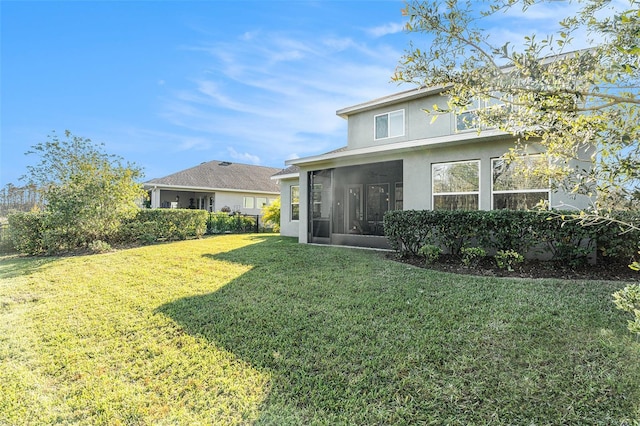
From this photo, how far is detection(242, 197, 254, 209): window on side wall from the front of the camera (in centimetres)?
2498

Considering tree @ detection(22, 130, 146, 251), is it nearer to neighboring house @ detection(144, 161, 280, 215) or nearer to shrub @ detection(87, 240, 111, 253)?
shrub @ detection(87, 240, 111, 253)

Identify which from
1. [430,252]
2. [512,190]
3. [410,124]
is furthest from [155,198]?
[512,190]

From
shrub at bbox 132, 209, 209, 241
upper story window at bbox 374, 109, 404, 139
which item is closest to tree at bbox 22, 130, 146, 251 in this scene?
shrub at bbox 132, 209, 209, 241

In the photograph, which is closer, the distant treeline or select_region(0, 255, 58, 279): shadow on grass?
select_region(0, 255, 58, 279): shadow on grass

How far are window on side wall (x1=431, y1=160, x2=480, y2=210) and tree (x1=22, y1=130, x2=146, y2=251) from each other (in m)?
10.5

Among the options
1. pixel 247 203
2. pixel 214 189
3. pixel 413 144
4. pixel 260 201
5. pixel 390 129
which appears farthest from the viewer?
pixel 260 201

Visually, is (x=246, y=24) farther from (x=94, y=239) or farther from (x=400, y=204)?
(x=400, y=204)

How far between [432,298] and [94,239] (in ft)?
36.8

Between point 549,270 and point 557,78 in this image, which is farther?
point 549,270

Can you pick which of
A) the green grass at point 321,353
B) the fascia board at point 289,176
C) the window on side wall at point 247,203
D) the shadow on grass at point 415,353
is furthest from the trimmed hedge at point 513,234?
the window on side wall at point 247,203

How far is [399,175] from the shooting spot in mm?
14008

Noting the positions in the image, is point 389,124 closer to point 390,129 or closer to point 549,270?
point 390,129

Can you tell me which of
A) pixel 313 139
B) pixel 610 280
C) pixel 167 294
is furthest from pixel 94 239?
pixel 610 280

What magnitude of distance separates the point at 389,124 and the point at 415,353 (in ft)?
32.2
